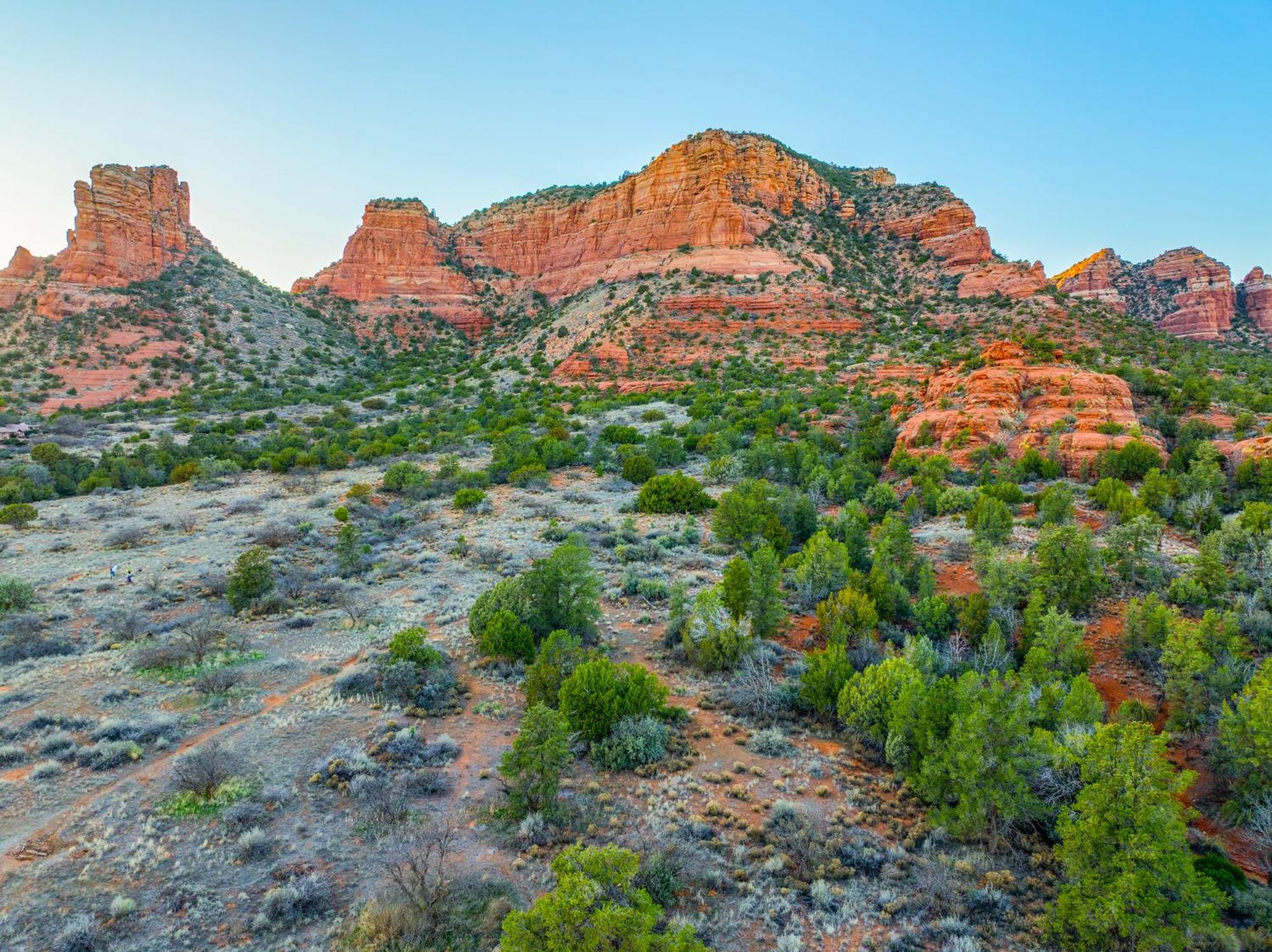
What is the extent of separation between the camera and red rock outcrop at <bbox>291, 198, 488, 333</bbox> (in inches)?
2354

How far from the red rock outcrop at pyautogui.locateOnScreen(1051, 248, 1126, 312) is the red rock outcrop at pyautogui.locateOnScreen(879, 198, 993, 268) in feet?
68.5

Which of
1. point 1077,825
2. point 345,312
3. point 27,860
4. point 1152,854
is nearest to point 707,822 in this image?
point 1077,825

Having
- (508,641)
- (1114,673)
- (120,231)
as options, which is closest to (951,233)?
(1114,673)

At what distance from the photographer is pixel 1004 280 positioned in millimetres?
41875

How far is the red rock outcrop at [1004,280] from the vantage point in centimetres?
4047

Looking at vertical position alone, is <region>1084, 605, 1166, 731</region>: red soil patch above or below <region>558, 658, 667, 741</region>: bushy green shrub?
below

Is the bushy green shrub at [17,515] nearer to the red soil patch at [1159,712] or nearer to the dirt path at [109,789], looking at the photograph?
the dirt path at [109,789]

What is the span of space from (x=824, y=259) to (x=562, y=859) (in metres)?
51.9

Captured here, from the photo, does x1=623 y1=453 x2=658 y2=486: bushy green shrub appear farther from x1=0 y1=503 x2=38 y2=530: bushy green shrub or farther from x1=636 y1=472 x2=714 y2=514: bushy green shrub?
x1=0 y1=503 x2=38 y2=530: bushy green shrub

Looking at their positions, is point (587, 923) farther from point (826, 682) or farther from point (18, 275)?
point (18, 275)

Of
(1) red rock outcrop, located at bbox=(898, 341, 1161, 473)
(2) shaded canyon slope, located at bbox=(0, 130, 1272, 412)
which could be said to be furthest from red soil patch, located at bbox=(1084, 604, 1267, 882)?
(2) shaded canyon slope, located at bbox=(0, 130, 1272, 412)

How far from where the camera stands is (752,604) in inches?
396

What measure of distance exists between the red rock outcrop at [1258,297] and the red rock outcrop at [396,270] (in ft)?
280

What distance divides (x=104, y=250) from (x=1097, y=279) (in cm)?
9553
